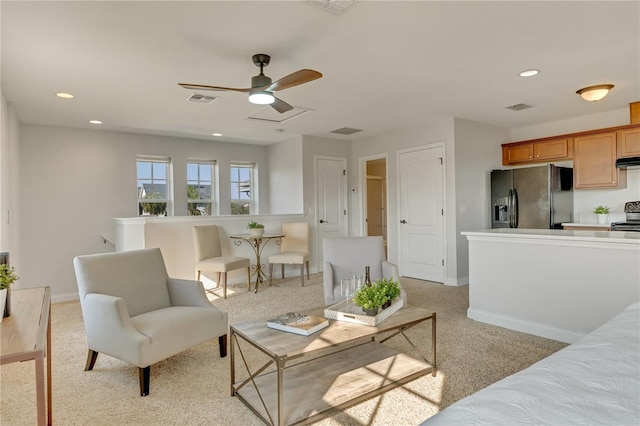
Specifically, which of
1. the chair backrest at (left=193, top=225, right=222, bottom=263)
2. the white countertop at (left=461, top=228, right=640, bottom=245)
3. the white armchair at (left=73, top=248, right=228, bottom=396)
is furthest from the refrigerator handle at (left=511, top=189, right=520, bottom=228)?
the white armchair at (left=73, top=248, right=228, bottom=396)

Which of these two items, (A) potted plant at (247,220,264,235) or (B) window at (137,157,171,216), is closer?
(A) potted plant at (247,220,264,235)

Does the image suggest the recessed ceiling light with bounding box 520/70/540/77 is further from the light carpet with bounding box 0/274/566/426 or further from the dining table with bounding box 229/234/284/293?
the dining table with bounding box 229/234/284/293

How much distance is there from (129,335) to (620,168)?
5.81 metres

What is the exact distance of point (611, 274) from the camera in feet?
9.30

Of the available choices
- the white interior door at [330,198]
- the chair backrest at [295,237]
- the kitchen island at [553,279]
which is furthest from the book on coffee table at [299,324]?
the white interior door at [330,198]

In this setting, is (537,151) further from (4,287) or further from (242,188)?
(4,287)

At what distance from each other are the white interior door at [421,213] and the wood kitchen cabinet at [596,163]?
1.82 metres

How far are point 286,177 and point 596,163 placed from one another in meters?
4.67

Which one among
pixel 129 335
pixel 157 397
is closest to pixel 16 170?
pixel 129 335

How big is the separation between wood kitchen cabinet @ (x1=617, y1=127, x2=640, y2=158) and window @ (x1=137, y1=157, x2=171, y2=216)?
656cm

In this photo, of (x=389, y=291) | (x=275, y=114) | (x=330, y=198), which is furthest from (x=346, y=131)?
(x=389, y=291)

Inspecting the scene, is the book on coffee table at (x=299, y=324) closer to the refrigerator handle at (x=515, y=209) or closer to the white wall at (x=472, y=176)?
the white wall at (x=472, y=176)

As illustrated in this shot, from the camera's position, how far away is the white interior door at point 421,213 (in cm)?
550

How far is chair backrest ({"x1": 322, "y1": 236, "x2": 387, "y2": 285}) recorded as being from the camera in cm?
363
